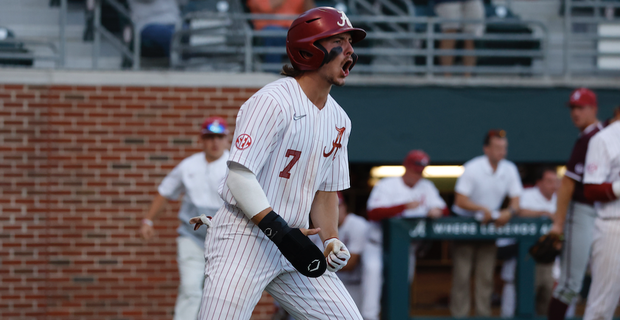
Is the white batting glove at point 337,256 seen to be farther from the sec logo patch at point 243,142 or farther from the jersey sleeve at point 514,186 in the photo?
the jersey sleeve at point 514,186

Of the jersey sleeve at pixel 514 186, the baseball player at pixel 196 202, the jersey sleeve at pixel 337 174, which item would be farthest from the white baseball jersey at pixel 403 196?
the jersey sleeve at pixel 337 174

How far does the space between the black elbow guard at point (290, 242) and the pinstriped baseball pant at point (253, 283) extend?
9.8 inches

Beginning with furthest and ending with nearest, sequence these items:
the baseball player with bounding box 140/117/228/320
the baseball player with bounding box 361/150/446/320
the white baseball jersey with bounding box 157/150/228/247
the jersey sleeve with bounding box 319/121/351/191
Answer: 1. the baseball player with bounding box 361/150/446/320
2. the white baseball jersey with bounding box 157/150/228/247
3. the baseball player with bounding box 140/117/228/320
4. the jersey sleeve with bounding box 319/121/351/191

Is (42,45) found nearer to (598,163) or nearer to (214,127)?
(214,127)

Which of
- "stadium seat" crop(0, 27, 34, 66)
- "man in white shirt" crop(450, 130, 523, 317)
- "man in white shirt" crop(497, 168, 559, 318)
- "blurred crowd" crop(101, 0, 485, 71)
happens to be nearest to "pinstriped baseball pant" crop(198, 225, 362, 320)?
"man in white shirt" crop(450, 130, 523, 317)

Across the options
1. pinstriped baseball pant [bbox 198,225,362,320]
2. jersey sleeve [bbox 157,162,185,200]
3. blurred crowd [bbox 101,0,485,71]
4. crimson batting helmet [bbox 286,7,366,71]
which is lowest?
jersey sleeve [bbox 157,162,185,200]

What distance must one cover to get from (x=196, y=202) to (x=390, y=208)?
201 cm

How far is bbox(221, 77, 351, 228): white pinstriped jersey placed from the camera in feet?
9.24

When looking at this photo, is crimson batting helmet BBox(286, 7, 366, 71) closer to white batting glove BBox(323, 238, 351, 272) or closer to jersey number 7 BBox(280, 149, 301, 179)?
jersey number 7 BBox(280, 149, 301, 179)

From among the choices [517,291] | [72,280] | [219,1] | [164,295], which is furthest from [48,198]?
[517,291]

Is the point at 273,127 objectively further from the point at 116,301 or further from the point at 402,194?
the point at 116,301

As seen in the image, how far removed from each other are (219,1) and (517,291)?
5.00 meters

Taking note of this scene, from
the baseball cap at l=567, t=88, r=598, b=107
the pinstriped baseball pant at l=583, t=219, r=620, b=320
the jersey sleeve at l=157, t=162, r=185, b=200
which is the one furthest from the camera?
the jersey sleeve at l=157, t=162, r=185, b=200

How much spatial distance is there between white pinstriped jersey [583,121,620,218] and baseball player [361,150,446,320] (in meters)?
2.05
